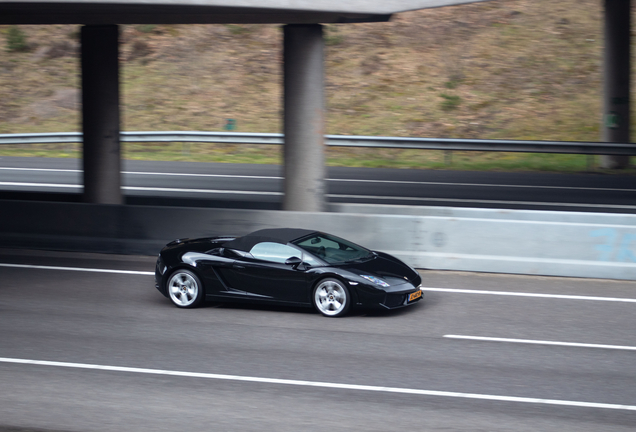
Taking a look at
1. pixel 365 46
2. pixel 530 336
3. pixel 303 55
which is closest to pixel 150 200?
pixel 303 55

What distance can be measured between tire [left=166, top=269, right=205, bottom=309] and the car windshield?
4.95 feet

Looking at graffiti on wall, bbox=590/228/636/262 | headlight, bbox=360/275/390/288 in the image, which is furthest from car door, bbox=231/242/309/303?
graffiti on wall, bbox=590/228/636/262

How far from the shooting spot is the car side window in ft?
33.7

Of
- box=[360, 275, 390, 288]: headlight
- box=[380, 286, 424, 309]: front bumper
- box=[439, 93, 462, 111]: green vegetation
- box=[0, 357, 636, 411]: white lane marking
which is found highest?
box=[439, 93, 462, 111]: green vegetation

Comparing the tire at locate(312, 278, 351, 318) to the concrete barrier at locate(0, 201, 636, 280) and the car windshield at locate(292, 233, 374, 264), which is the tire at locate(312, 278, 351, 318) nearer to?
the car windshield at locate(292, 233, 374, 264)

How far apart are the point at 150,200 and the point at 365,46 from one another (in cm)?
1900

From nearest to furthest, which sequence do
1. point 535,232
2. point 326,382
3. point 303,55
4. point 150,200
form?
point 326,382 → point 535,232 → point 303,55 → point 150,200

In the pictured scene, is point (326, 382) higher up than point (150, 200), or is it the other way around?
point (150, 200)

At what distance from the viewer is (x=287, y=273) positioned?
33.1 feet

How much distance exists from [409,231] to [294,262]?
133 inches

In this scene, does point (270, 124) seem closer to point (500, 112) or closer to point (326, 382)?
point (500, 112)

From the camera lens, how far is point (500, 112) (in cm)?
2848

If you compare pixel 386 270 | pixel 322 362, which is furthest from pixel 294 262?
pixel 322 362

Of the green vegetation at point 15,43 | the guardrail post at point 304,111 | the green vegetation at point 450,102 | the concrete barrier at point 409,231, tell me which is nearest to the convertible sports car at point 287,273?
the concrete barrier at point 409,231
